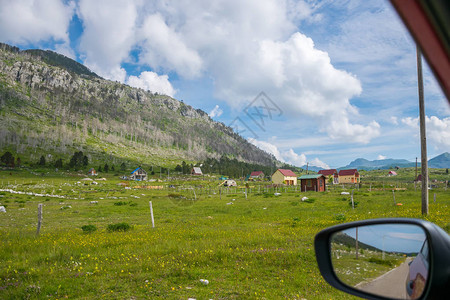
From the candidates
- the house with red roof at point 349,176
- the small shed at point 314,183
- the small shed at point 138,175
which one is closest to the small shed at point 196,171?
the small shed at point 138,175

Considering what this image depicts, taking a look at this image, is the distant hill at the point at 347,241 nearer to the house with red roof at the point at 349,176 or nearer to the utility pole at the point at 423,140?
the utility pole at the point at 423,140

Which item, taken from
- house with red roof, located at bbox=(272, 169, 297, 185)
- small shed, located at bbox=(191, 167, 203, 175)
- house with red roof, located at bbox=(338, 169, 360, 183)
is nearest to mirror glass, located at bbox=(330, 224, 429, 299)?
house with red roof, located at bbox=(272, 169, 297, 185)

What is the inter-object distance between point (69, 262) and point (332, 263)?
992 cm

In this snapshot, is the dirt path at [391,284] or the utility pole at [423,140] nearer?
the dirt path at [391,284]

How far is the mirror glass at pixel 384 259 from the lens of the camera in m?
1.71

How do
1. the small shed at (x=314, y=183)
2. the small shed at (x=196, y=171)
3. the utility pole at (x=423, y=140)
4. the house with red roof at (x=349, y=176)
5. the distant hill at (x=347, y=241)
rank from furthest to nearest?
1. the small shed at (x=196, y=171)
2. the house with red roof at (x=349, y=176)
3. the small shed at (x=314, y=183)
4. the utility pole at (x=423, y=140)
5. the distant hill at (x=347, y=241)

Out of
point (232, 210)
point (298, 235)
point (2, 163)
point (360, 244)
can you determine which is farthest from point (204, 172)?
point (360, 244)

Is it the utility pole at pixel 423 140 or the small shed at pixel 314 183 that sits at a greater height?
the utility pole at pixel 423 140

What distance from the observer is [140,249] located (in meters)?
11.1

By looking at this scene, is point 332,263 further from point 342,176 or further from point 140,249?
point 342,176

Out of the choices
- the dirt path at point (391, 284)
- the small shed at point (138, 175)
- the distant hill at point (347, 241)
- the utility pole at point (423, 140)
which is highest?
the utility pole at point (423, 140)

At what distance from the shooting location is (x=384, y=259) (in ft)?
7.68

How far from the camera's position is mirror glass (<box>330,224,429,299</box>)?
1707mm

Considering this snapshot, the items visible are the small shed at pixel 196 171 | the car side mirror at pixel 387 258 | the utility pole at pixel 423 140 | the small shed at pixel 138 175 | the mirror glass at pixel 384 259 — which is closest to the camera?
the car side mirror at pixel 387 258
